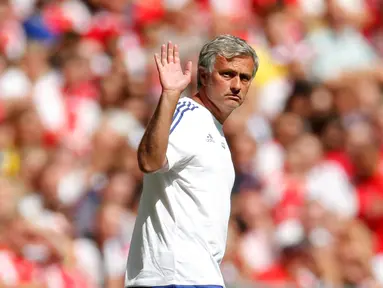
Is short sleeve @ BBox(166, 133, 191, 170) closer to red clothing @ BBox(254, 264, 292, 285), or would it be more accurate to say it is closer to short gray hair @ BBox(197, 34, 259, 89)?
short gray hair @ BBox(197, 34, 259, 89)

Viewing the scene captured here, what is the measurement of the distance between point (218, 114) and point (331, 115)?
5610 millimetres

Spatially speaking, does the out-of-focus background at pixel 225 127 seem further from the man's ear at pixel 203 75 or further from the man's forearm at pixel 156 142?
the man's forearm at pixel 156 142

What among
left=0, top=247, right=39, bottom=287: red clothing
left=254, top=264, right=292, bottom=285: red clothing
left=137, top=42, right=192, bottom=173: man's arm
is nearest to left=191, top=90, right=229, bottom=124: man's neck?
left=137, top=42, right=192, bottom=173: man's arm

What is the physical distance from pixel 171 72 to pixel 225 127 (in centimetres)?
507

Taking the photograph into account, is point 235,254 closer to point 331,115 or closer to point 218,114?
point 331,115

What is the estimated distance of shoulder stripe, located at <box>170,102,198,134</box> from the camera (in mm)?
4688

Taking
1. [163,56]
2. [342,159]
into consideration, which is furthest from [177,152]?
[342,159]

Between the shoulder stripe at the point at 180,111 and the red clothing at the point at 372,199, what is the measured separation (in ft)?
15.5

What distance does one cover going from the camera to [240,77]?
4.95 metres

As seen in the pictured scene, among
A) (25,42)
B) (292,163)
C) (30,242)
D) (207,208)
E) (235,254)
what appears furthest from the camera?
(25,42)

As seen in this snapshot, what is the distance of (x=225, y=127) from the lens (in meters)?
9.70

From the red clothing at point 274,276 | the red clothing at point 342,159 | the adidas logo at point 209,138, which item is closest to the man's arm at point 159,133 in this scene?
the adidas logo at point 209,138

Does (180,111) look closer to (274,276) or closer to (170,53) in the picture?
(170,53)

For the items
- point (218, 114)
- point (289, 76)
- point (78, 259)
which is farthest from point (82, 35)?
point (218, 114)
